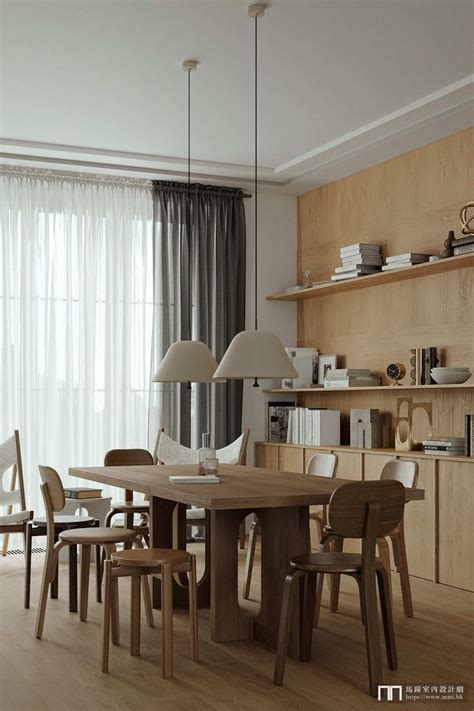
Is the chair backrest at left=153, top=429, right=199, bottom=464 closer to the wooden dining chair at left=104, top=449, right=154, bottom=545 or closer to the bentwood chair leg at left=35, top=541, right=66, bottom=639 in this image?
the wooden dining chair at left=104, top=449, right=154, bottom=545

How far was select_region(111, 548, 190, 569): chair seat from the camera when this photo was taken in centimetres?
390

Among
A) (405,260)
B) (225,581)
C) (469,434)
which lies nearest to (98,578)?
(225,581)

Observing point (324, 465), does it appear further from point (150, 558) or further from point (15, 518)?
point (15, 518)

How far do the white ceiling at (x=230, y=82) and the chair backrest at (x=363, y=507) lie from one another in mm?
2319

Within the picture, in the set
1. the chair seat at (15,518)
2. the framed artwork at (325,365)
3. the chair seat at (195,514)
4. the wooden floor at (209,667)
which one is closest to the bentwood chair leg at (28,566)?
the wooden floor at (209,667)

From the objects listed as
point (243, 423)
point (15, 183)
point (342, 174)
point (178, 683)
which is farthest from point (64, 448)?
point (178, 683)

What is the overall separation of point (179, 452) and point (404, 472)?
243 centimetres

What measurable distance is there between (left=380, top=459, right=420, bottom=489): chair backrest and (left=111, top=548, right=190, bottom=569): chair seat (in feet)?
4.00

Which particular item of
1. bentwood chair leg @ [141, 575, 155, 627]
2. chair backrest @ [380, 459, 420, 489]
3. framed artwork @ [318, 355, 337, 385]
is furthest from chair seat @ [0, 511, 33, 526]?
framed artwork @ [318, 355, 337, 385]

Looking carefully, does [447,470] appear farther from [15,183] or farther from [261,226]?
[15,183]

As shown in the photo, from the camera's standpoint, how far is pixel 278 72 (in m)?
5.24

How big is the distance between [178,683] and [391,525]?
1082 mm

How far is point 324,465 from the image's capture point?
17.8ft

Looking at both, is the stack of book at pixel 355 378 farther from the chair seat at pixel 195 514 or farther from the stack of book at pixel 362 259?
the chair seat at pixel 195 514
